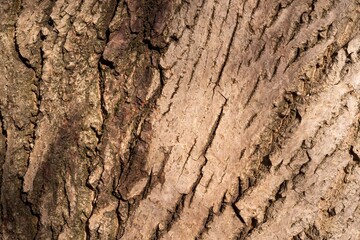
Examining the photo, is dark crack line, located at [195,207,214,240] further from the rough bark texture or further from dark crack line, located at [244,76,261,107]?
dark crack line, located at [244,76,261,107]

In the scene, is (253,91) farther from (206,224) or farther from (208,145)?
(206,224)

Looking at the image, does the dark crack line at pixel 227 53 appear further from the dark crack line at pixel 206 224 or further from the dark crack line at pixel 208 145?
the dark crack line at pixel 206 224

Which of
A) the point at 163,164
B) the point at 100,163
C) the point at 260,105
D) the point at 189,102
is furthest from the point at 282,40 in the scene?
the point at 100,163

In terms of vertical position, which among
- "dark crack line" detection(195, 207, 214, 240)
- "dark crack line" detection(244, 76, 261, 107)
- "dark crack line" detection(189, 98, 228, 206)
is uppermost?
"dark crack line" detection(244, 76, 261, 107)

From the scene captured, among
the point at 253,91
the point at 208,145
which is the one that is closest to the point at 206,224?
the point at 208,145

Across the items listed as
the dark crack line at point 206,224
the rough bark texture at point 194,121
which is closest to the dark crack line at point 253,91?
the rough bark texture at point 194,121

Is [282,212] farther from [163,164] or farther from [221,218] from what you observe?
[163,164]

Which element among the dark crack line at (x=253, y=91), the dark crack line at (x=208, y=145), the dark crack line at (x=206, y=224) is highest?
the dark crack line at (x=253, y=91)

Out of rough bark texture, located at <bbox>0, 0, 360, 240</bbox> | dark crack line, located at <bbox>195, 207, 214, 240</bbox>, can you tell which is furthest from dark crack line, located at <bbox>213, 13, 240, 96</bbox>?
dark crack line, located at <bbox>195, 207, 214, 240</bbox>
